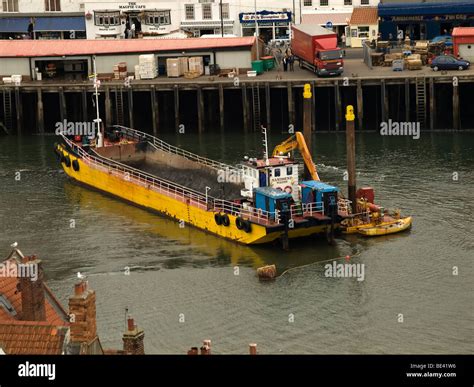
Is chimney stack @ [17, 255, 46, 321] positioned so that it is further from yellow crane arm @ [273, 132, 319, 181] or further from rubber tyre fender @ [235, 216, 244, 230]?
yellow crane arm @ [273, 132, 319, 181]

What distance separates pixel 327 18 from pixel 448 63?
2051 cm

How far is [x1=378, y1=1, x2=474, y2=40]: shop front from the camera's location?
91812 mm

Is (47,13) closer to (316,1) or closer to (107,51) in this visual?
(107,51)

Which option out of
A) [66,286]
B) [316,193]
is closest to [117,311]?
[66,286]

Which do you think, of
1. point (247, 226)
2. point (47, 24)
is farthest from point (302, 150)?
point (47, 24)

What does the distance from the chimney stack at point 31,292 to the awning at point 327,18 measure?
71.6 meters

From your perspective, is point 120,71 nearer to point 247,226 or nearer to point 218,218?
point 218,218

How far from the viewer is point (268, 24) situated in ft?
320

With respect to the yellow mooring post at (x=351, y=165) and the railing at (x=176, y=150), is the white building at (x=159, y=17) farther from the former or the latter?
the yellow mooring post at (x=351, y=165)

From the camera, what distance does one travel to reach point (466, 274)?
43969mm

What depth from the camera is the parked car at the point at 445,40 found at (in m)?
86.3

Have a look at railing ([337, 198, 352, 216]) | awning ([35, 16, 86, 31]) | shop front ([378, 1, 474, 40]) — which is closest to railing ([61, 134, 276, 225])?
railing ([337, 198, 352, 216])

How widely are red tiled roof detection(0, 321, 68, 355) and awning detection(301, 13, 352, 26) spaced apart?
246 ft

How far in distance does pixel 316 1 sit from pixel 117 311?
204ft
